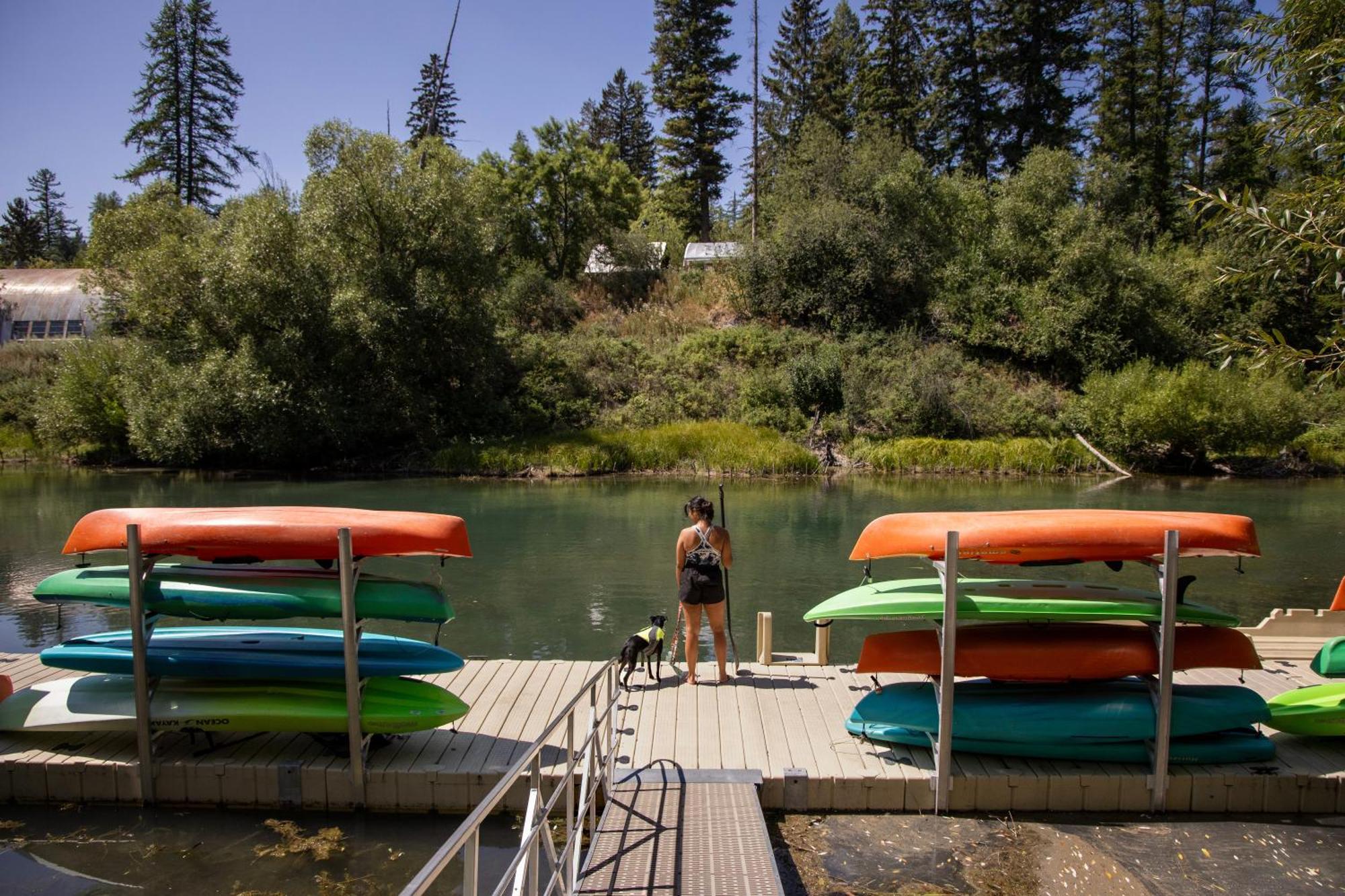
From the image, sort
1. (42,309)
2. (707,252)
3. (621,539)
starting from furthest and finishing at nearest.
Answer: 1. (707,252)
2. (42,309)
3. (621,539)

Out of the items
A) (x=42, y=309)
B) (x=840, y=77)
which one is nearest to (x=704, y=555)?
(x=42, y=309)

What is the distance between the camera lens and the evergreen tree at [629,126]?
63281 mm

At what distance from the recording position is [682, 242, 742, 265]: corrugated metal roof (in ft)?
131

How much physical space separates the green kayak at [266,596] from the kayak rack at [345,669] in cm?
14

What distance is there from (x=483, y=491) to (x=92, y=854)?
60.6ft

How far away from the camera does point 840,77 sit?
48250mm

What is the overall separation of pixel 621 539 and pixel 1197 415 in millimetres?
19787

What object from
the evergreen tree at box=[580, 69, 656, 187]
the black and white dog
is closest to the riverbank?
the black and white dog

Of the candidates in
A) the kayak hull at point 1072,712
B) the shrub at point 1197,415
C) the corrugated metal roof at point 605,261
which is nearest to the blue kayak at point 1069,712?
the kayak hull at point 1072,712

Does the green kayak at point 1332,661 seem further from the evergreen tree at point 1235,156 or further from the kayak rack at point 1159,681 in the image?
the evergreen tree at point 1235,156

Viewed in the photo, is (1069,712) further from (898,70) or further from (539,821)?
(898,70)

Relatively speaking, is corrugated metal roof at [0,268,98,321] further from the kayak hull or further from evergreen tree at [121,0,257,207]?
the kayak hull

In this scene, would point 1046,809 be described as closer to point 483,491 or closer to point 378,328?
point 483,491

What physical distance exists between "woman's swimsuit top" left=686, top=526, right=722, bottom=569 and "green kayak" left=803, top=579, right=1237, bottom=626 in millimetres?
1068
